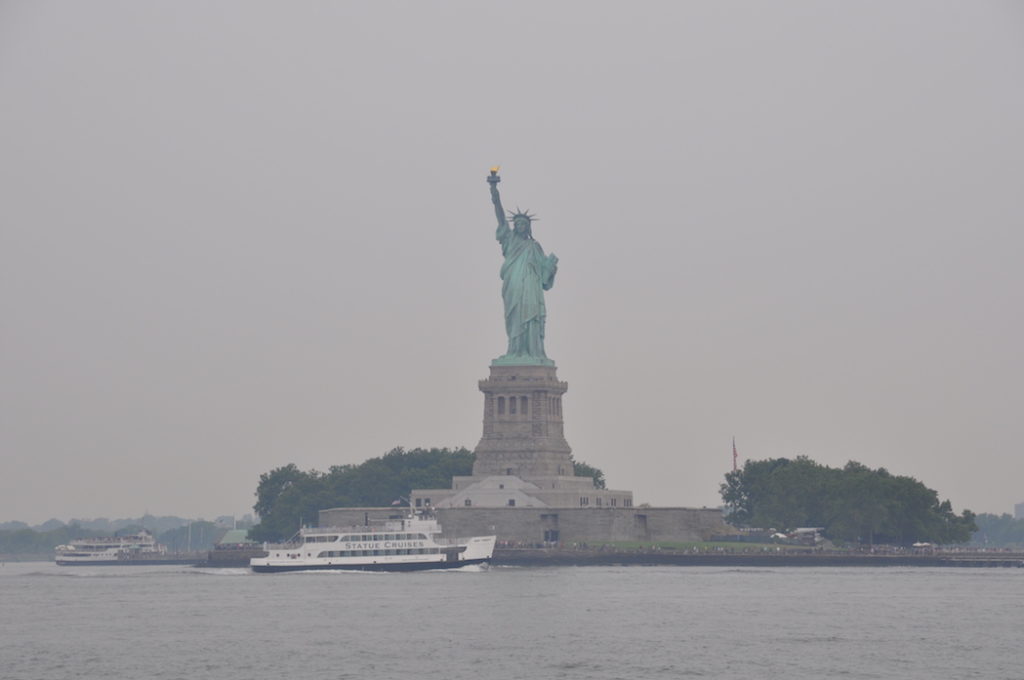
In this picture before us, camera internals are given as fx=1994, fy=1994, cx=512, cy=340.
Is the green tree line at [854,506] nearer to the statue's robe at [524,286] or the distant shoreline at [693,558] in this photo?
the distant shoreline at [693,558]

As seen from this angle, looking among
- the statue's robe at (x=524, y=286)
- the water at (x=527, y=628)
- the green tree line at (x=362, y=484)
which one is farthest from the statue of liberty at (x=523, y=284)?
the water at (x=527, y=628)

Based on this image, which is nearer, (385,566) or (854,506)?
(385,566)

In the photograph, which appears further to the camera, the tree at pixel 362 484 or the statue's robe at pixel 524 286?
the tree at pixel 362 484

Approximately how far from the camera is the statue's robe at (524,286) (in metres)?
170

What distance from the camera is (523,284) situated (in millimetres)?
169750

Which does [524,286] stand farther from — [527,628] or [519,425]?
[527,628]

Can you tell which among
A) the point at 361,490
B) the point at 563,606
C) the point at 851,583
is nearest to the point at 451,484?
the point at 361,490

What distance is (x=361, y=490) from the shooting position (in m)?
188

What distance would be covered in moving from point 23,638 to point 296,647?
14636 millimetres

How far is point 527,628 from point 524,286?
7708 centimetres

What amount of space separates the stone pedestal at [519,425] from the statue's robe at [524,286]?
2.59 metres

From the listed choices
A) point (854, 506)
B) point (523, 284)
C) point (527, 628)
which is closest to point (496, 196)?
point (523, 284)

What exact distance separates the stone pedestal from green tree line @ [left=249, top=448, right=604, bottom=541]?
15616 mm

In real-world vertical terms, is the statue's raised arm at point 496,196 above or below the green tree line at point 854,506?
above
